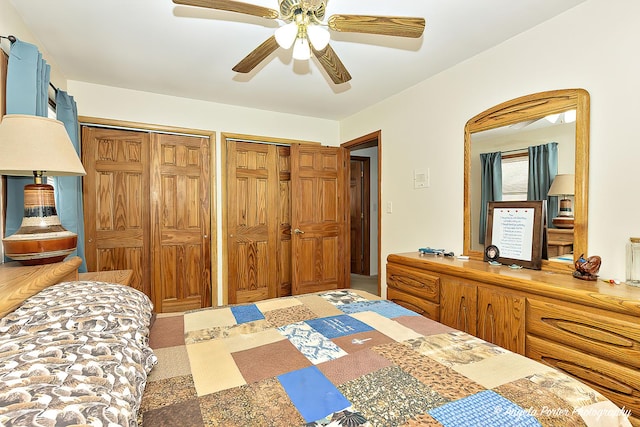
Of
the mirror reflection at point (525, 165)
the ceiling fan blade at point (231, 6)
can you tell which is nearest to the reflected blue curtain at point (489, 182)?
the mirror reflection at point (525, 165)

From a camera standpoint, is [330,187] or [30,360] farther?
[330,187]

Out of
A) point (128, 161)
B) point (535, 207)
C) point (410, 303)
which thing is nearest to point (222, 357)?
point (410, 303)

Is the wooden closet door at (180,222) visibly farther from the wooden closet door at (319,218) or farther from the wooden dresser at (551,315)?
the wooden dresser at (551,315)

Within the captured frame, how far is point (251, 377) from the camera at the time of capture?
37.1 inches

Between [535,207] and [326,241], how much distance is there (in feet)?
8.29

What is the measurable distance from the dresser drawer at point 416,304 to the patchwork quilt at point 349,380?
37.6 inches

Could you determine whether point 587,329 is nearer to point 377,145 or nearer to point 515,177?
point 515,177

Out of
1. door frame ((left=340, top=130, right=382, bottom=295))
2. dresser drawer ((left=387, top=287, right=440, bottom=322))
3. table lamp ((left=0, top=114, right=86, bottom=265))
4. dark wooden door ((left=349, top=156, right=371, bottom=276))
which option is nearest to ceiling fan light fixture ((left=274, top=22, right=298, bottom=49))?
table lamp ((left=0, top=114, right=86, bottom=265))

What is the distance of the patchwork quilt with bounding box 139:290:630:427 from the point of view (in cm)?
77

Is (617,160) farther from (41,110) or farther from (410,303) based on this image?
(41,110)

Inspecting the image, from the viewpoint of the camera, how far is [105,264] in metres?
3.17

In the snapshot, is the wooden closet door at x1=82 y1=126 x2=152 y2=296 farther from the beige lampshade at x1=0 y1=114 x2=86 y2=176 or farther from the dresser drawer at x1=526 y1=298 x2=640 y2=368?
the dresser drawer at x1=526 y1=298 x2=640 y2=368

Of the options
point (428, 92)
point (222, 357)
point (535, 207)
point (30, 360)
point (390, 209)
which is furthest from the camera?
point (390, 209)

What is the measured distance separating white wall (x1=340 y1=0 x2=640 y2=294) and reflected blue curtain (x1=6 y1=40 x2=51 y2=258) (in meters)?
2.93
